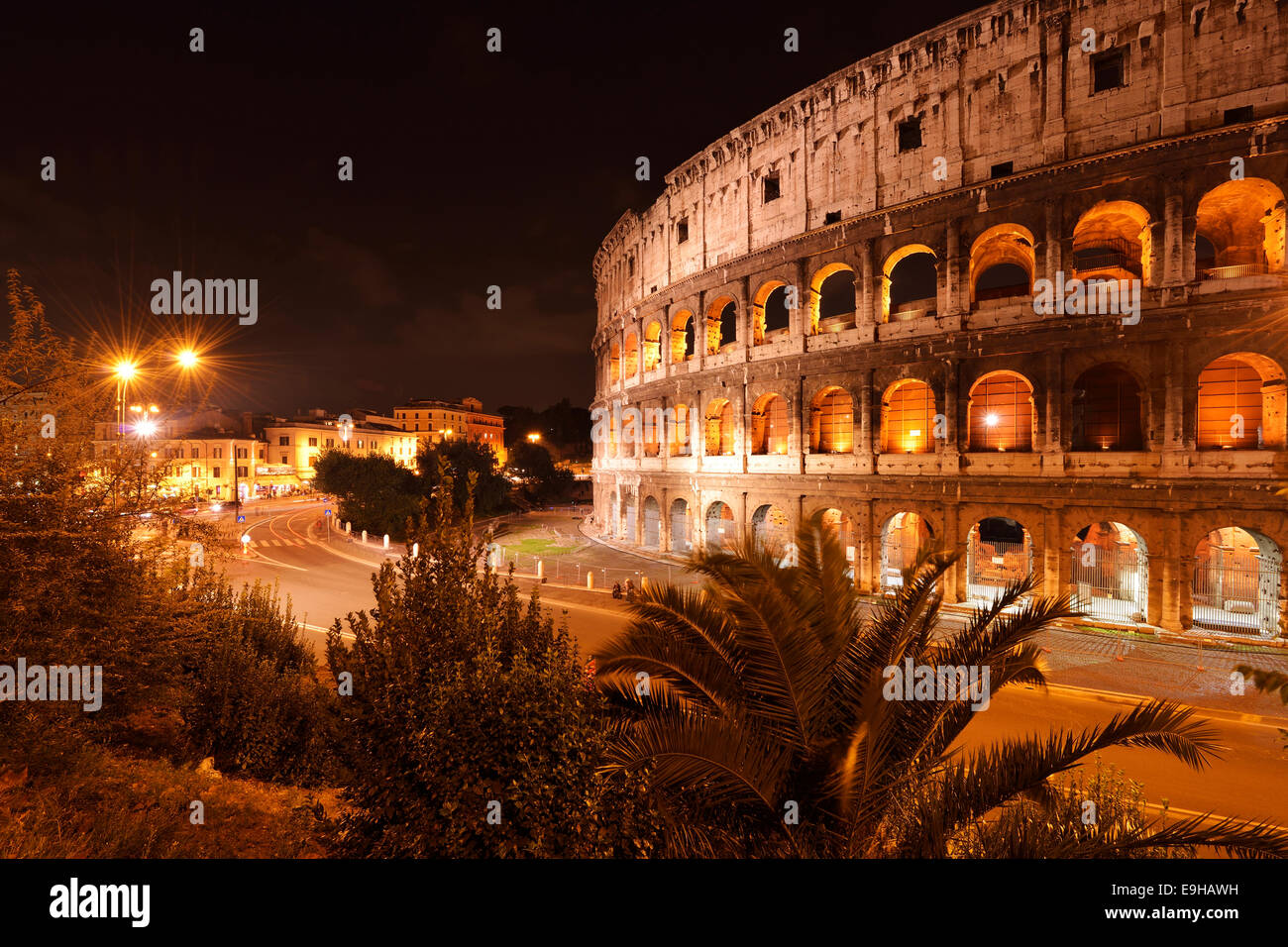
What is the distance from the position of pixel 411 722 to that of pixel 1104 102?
79.9ft

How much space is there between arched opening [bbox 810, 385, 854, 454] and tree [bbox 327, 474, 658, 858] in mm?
19350

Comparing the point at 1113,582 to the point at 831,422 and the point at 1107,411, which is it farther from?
the point at 831,422

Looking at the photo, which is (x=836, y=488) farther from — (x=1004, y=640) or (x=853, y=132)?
(x=1004, y=640)

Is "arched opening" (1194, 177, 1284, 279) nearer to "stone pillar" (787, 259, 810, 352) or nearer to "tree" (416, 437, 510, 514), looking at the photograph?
"stone pillar" (787, 259, 810, 352)

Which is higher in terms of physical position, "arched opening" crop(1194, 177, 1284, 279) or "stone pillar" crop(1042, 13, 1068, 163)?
"stone pillar" crop(1042, 13, 1068, 163)

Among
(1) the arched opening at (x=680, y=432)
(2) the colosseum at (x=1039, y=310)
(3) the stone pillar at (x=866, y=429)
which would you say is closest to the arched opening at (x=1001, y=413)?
(2) the colosseum at (x=1039, y=310)

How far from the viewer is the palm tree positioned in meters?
4.43

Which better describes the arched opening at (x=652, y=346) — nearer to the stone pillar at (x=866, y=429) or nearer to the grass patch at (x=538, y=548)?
the grass patch at (x=538, y=548)

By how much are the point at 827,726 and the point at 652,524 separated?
83.4 feet

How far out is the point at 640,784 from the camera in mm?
4387

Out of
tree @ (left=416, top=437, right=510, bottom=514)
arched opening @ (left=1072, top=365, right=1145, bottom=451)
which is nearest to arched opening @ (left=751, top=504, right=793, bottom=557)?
arched opening @ (left=1072, top=365, right=1145, bottom=451)

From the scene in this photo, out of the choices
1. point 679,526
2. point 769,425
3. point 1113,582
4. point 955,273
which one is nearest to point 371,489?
point 679,526

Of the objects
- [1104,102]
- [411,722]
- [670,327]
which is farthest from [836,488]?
[411,722]

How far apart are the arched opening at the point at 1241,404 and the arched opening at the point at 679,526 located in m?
19.0
